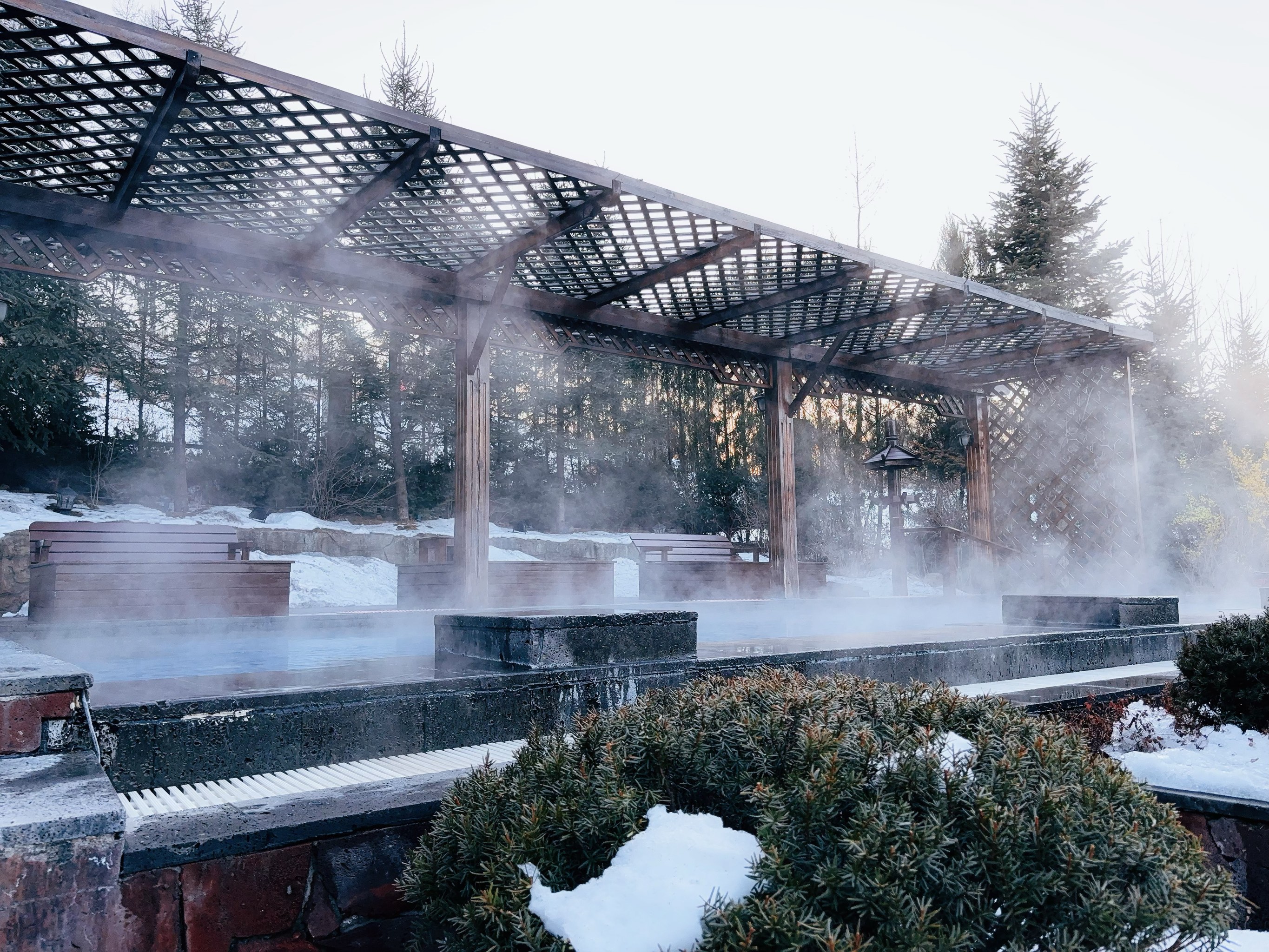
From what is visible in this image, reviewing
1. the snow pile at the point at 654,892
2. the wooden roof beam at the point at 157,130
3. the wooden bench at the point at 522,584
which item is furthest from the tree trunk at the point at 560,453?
the snow pile at the point at 654,892

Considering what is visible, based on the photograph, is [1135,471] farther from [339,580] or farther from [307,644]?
[339,580]

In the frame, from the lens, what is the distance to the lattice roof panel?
4551 millimetres

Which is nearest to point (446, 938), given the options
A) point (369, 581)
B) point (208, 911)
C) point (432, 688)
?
point (208, 911)

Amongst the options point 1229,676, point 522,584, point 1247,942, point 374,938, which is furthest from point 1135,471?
point 374,938

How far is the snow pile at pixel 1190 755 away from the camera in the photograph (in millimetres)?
2338

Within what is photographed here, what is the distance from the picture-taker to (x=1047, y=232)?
18.1 m

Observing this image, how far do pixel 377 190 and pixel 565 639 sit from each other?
3.77m

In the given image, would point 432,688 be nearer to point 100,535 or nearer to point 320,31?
point 100,535

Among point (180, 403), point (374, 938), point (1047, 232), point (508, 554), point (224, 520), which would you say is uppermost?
point (1047, 232)

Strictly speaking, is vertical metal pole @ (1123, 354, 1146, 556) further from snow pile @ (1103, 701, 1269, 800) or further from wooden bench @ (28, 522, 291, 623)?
A: wooden bench @ (28, 522, 291, 623)

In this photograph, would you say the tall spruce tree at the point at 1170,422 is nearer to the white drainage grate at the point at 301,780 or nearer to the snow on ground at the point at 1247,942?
the snow on ground at the point at 1247,942

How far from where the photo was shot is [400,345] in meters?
18.0

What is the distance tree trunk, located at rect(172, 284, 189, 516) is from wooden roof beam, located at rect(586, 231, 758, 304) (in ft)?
30.4

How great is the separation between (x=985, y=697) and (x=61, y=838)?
170cm
